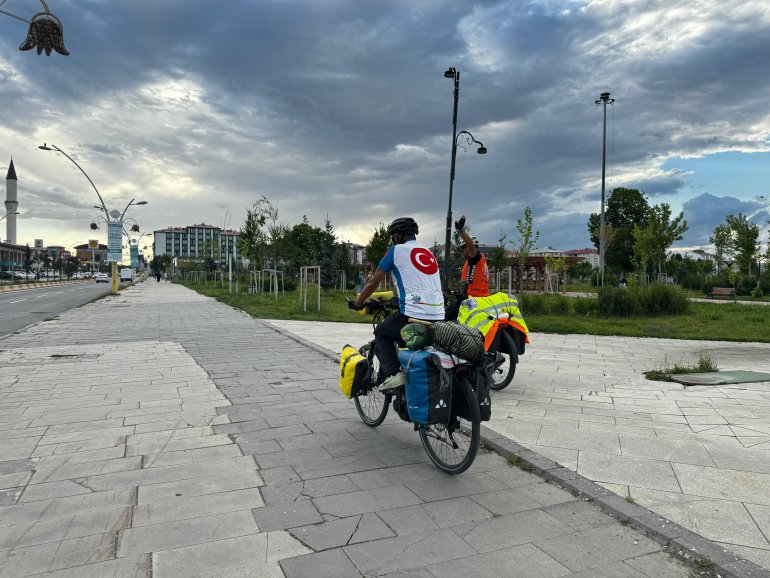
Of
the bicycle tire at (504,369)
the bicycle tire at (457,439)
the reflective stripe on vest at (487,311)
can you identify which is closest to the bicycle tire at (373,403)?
the bicycle tire at (457,439)

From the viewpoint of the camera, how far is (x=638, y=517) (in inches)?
124

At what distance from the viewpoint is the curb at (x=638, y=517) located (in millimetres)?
2656

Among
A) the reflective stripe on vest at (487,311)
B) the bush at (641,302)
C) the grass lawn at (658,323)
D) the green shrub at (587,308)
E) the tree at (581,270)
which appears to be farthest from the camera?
the tree at (581,270)

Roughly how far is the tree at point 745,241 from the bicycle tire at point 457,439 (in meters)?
38.3

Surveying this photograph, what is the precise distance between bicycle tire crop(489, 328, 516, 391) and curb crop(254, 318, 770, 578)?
1.95m

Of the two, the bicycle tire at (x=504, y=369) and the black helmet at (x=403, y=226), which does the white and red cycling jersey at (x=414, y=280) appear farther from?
the bicycle tire at (x=504, y=369)

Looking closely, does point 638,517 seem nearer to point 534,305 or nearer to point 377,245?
point 534,305

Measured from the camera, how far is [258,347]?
10.3 meters

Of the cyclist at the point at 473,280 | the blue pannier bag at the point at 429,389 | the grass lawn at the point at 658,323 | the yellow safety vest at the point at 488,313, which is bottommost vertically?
the grass lawn at the point at 658,323

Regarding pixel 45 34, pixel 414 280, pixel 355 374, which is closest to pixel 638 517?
pixel 414 280

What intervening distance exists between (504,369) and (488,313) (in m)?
1.01

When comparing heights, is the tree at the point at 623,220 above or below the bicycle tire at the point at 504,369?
above

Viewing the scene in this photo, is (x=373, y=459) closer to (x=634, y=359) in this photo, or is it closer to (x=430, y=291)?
(x=430, y=291)

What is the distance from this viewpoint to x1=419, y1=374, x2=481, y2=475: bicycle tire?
365 centimetres
